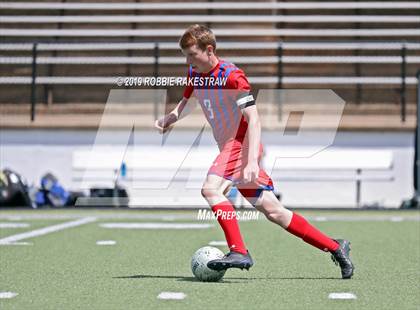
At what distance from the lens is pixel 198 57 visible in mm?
5438

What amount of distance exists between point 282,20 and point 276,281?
419 inches

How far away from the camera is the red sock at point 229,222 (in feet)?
17.9

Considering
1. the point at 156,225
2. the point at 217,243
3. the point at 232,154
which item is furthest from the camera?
the point at 156,225

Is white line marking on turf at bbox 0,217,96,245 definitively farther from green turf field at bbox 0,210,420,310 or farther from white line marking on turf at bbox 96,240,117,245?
white line marking on turf at bbox 96,240,117,245

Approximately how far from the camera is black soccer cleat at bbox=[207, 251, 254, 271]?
17.6 ft

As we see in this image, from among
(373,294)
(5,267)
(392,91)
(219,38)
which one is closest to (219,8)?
(219,38)

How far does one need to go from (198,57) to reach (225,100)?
0.32 metres

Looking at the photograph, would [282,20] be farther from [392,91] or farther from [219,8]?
[392,91]

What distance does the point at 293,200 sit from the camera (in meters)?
14.3

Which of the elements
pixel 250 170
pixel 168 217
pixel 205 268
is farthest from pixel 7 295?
pixel 168 217

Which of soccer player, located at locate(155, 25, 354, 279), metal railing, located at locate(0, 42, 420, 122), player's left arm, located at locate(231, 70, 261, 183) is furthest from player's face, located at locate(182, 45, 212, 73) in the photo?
metal railing, located at locate(0, 42, 420, 122)

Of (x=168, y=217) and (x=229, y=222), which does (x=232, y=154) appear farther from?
(x=168, y=217)

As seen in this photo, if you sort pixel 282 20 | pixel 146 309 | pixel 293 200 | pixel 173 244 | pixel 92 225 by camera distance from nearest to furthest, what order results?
pixel 146 309, pixel 173 244, pixel 92 225, pixel 293 200, pixel 282 20

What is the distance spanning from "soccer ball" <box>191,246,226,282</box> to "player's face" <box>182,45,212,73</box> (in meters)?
Result: 1.02
